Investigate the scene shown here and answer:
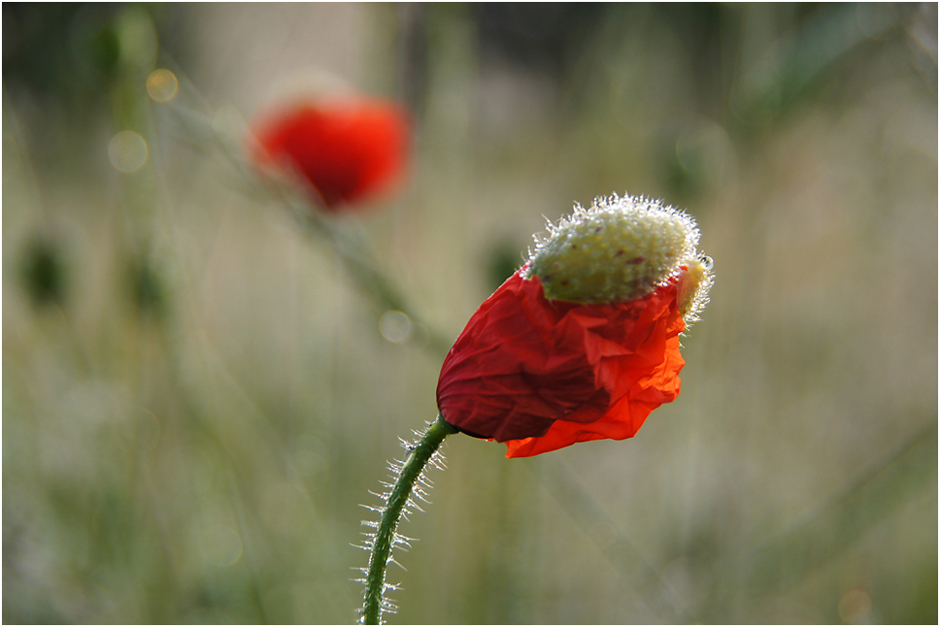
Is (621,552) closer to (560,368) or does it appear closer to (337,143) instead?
(560,368)

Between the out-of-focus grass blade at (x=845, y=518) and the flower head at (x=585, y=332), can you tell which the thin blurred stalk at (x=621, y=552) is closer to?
the out-of-focus grass blade at (x=845, y=518)

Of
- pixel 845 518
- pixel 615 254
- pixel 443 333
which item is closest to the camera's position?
pixel 615 254

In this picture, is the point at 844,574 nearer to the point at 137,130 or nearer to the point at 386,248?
the point at 386,248

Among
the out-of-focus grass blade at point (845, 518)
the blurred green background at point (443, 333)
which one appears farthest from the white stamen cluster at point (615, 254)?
the out-of-focus grass blade at point (845, 518)

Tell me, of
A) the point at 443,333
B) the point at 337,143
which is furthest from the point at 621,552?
the point at 337,143

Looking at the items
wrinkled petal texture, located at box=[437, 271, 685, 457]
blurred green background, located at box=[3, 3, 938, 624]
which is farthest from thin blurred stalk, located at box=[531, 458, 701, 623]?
wrinkled petal texture, located at box=[437, 271, 685, 457]

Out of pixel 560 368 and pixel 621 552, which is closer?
pixel 560 368

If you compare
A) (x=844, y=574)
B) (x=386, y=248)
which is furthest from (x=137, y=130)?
(x=844, y=574)

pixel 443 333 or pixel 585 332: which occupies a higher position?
pixel 443 333

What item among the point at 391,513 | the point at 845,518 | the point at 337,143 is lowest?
the point at 391,513
